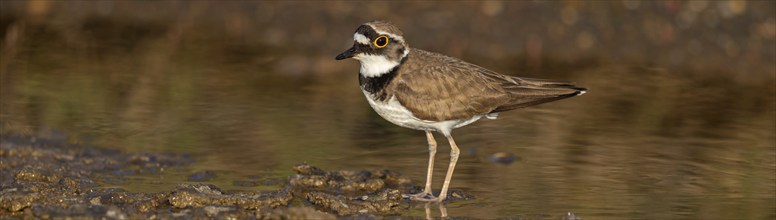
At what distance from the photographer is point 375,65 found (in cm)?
1103

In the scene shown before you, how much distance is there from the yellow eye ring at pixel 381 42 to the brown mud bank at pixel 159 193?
116 cm

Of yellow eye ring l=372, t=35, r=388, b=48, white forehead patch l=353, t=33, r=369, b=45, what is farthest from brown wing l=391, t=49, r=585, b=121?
white forehead patch l=353, t=33, r=369, b=45

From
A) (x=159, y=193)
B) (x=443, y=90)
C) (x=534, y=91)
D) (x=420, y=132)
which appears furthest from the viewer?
(x=420, y=132)

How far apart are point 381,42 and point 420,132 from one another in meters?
3.04

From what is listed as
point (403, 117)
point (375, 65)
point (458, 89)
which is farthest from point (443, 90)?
point (375, 65)

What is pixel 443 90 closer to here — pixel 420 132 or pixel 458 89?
pixel 458 89

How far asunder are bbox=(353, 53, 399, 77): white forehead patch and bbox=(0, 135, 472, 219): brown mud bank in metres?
0.95

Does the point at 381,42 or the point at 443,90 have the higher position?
the point at 381,42

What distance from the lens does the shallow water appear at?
11.3m

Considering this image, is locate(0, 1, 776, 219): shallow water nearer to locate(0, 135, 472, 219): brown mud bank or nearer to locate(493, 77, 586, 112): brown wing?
locate(0, 135, 472, 219): brown mud bank

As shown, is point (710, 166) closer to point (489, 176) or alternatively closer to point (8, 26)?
point (489, 176)

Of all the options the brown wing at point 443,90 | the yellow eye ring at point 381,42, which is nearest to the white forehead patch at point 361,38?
the yellow eye ring at point 381,42

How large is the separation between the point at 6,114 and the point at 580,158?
19.3ft

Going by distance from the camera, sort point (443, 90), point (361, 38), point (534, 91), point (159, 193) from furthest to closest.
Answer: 1. point (534, 91)
2. point (443, 90)
3. point (361, 38)
4. point (159, 193)
